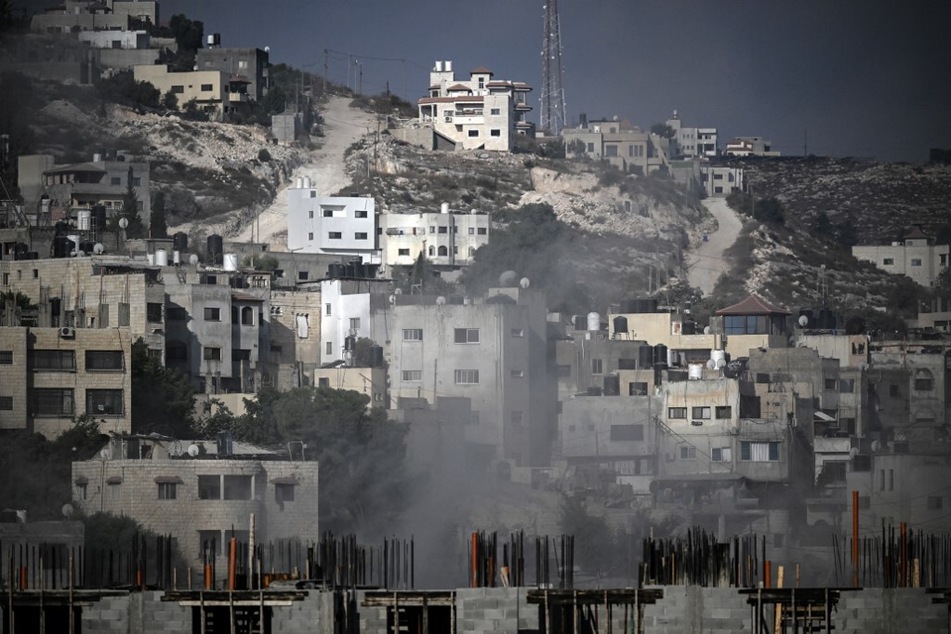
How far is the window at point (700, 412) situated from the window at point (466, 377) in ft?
17.7

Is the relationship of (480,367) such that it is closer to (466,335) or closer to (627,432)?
(466,335)

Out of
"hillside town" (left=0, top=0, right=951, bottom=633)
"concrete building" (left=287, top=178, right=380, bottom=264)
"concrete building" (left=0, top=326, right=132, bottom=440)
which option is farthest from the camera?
"concrete building" (left=287, top=178, right=380, bottom=264)

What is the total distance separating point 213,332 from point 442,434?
566cm

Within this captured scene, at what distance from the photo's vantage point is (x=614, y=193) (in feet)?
310

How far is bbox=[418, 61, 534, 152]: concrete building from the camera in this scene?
10031 cm

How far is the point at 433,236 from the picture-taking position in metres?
79.7

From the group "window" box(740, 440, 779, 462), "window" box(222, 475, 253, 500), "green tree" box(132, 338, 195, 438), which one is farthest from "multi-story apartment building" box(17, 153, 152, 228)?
"window" box(222, 475, 253, 500)

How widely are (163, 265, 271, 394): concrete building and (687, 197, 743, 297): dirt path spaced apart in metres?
31.9

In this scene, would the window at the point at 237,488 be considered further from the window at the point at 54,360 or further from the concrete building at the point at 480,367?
the concrete building at the point at 480,367

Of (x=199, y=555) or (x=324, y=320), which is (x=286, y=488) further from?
(x=324, y=320)

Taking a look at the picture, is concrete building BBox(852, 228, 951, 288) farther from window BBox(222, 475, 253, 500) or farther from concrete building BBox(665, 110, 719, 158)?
window BBox(222, 475, 253, 500)

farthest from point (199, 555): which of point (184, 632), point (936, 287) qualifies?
point (936, 287)

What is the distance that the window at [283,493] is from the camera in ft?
139

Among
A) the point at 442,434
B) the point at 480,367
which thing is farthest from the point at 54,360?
the point at 480,367
